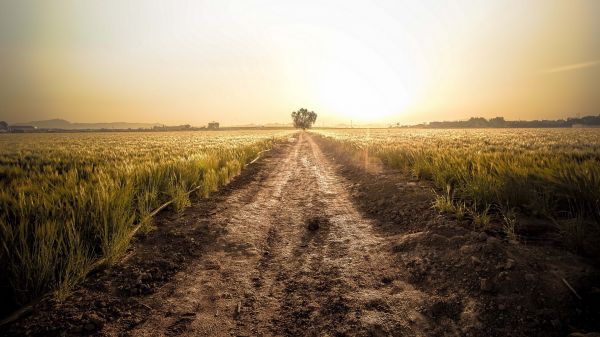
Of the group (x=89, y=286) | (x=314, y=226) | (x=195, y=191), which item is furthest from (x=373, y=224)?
(x=195, y=191)

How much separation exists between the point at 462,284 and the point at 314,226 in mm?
2934

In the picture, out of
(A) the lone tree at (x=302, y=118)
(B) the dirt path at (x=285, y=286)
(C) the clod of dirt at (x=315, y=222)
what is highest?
(A) the lone tree at (x=302, y=118)

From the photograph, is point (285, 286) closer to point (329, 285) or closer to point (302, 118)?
point (329, 285)

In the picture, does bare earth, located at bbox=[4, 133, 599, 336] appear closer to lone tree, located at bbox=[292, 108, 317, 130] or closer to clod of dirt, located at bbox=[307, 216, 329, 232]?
clod of dirt, located at bbox=[307, 216, 329, 232]

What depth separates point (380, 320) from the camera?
114 inches

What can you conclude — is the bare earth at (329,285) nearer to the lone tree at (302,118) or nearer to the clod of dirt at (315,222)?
the clod of dirt at (315,222)

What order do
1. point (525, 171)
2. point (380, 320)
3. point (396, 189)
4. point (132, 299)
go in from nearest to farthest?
point (380, 320) → point (132, 299) → point (525, 171) → point (396, 189)

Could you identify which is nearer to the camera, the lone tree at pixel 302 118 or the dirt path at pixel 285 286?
the dirt path at pixel 285 286

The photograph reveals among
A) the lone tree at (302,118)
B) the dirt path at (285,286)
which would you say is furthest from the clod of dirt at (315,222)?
the lone tree at (302,118)

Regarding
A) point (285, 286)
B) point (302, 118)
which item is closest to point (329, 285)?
point (285, 286)

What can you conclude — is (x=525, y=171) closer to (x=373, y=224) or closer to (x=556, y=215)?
(x=556, y=215)

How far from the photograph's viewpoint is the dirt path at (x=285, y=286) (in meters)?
2.87

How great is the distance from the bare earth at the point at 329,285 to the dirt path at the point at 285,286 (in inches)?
0.6

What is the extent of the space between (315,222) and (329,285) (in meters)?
2.30
